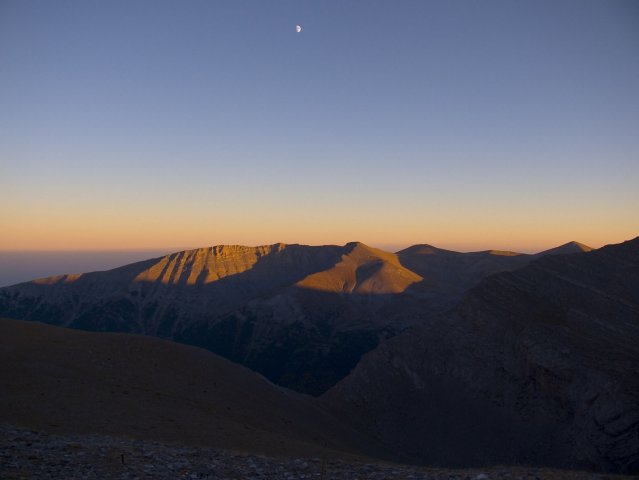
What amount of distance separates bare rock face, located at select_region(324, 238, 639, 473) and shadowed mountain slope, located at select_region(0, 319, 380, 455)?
5.72m

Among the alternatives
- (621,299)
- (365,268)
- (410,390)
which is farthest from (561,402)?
(365,268)

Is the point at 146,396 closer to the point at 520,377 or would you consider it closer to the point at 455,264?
the point at 520,377

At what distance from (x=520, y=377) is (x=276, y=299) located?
66.1 metres

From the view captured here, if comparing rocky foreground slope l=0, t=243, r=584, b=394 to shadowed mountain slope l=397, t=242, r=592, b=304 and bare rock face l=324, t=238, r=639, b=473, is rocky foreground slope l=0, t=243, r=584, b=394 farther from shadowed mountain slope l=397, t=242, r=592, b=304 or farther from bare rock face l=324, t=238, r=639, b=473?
bare rock face l=324, t=238, r=639, b=473

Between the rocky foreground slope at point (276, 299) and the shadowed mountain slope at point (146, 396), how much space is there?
4556 cm

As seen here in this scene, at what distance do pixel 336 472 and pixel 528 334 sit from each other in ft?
91.2

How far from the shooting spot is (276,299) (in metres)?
96.7

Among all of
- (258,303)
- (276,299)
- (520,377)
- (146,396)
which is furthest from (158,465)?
(258,303)

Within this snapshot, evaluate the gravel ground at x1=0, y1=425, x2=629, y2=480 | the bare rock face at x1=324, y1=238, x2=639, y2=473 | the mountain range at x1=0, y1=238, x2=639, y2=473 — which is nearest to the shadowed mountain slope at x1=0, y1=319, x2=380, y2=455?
the mountain range at x1=0, y1=238, x2=639, y2=473

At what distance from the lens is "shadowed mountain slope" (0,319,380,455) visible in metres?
15.3

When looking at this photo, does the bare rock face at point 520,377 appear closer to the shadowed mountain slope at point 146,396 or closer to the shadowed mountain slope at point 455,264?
the shadowed mountain slope at point 146,396

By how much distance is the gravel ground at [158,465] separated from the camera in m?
9.83

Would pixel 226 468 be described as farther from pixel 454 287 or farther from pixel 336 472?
pixel 454 287

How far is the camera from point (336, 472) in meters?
11.3
